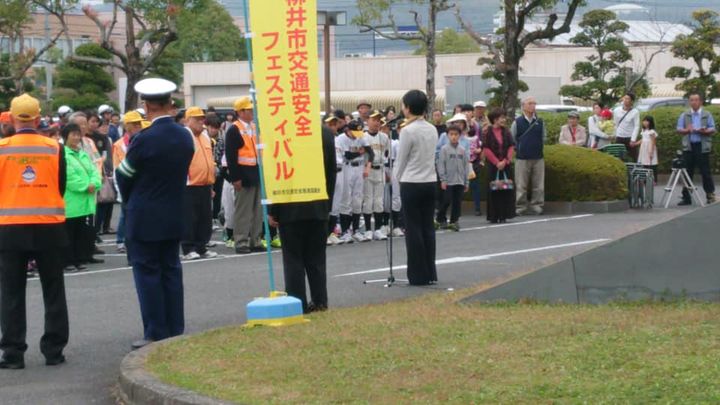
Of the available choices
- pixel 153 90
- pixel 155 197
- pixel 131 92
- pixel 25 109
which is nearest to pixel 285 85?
pixel 153 90

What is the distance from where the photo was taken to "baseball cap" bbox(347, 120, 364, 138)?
725 inches

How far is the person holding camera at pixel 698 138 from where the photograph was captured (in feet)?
74.6

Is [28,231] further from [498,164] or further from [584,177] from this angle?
[584,177]

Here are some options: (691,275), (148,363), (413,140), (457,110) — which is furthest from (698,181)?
(148,363)

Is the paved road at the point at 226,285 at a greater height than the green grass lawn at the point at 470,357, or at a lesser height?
lesser

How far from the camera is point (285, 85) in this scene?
32.6ft

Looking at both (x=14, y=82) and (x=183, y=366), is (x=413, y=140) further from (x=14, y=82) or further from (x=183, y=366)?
(x=14, y=82)

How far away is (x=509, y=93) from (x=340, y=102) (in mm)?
36579

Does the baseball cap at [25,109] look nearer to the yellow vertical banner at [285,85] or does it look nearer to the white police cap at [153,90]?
the white police cap at [153,90]

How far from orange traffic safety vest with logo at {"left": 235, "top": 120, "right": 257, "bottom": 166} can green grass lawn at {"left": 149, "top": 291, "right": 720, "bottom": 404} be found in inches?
268

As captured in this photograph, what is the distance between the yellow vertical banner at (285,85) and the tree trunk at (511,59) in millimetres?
20170

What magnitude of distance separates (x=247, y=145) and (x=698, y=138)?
967 cm

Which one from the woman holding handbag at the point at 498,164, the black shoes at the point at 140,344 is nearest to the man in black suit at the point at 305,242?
the black shoes at the point at 140,344

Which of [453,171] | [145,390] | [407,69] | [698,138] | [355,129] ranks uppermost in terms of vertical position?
[407,69]
